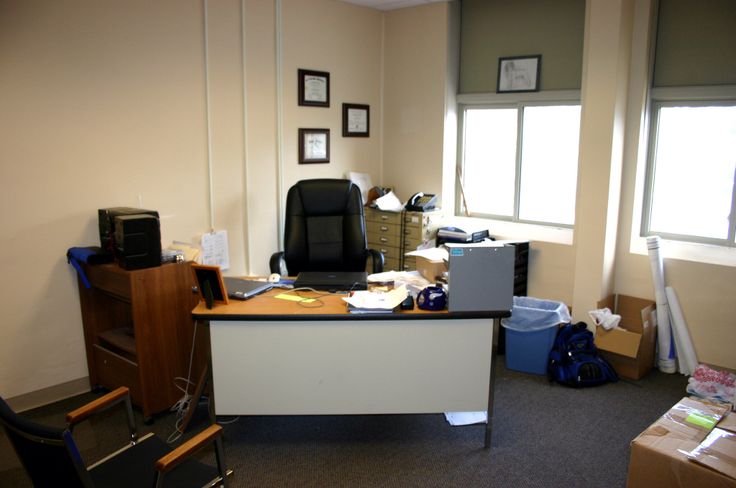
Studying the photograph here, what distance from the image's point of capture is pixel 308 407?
9.81 feet

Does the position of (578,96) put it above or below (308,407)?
above

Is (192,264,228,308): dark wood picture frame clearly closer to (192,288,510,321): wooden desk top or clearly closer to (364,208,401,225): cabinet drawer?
(192,288,510,321): wooden desk top

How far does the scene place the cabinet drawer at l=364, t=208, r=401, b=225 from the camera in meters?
5.00

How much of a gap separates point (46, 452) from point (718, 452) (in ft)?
8.07

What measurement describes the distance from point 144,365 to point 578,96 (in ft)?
11.9

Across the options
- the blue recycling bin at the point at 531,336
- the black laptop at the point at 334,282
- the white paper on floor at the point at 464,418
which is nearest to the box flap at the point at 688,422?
the white paper on floor at the point at 464,418

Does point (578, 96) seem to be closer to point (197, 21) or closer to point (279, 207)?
point (279, 207)

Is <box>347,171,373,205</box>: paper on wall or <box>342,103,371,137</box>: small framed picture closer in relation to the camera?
<box>342,103,371,137</box>: small framed picture

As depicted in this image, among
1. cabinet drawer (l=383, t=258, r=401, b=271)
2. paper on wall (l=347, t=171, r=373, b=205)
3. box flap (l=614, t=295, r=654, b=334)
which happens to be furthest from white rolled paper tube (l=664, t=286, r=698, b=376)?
paper on wall (l=347, t=171, r=373, b=205)

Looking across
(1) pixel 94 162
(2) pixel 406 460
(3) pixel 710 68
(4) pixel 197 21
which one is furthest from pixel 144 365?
(3) pixel 710 68

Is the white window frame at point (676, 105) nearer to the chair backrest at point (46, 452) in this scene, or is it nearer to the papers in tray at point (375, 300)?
the papers in tray at point (375, 300)

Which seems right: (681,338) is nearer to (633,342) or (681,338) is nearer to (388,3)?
(633,342)

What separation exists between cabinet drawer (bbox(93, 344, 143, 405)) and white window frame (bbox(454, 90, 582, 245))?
2967 millimetres

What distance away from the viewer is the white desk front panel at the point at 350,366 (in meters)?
2.92
